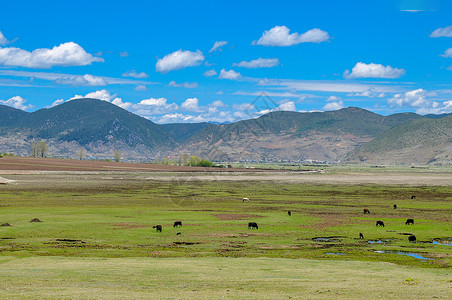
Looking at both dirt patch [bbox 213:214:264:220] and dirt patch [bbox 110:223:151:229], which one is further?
dirt patch [bbox 213:214:264:220]

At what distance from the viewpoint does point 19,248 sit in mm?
31297

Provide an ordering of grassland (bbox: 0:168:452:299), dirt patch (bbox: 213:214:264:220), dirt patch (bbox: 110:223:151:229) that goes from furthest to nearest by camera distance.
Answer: dirt patch (bbox: 213:214:264:220) < dirt patch (bbox: 110:223:151:229) < grassland (bbox: 0:168:452:299)

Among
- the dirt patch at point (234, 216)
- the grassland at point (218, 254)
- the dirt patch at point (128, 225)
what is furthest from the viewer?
the dirt patch at point (234, 216)

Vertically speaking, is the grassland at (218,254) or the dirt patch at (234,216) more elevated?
the grassland at (218,254)

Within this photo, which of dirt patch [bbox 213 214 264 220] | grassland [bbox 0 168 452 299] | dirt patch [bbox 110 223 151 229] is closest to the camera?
grassland [bbox 0 168 452 299]

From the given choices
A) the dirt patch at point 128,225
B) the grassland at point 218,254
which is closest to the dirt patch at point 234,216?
the grassland at point 218,254

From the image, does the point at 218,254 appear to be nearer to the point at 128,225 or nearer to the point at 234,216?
the point at 128,225

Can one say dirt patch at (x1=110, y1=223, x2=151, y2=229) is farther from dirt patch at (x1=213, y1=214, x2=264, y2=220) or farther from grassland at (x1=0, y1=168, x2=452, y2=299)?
dirt patch at (x1=213, y1=214, x2=264, y2=220)

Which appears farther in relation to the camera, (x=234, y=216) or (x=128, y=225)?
(x=234, y=216)

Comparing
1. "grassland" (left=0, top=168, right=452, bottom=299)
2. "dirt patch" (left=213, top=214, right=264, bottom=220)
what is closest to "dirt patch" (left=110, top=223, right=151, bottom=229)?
"grassland" (left=0, top=168, right=452, bottom=299)

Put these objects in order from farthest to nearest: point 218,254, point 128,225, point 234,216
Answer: point 234,216, point 128,225, point 218,254

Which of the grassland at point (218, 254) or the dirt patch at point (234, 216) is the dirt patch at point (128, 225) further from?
the dirt patch at point (234, 216)

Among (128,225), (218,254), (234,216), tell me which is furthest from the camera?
(234,216)

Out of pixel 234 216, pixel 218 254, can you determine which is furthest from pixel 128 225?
pixel 218 254
